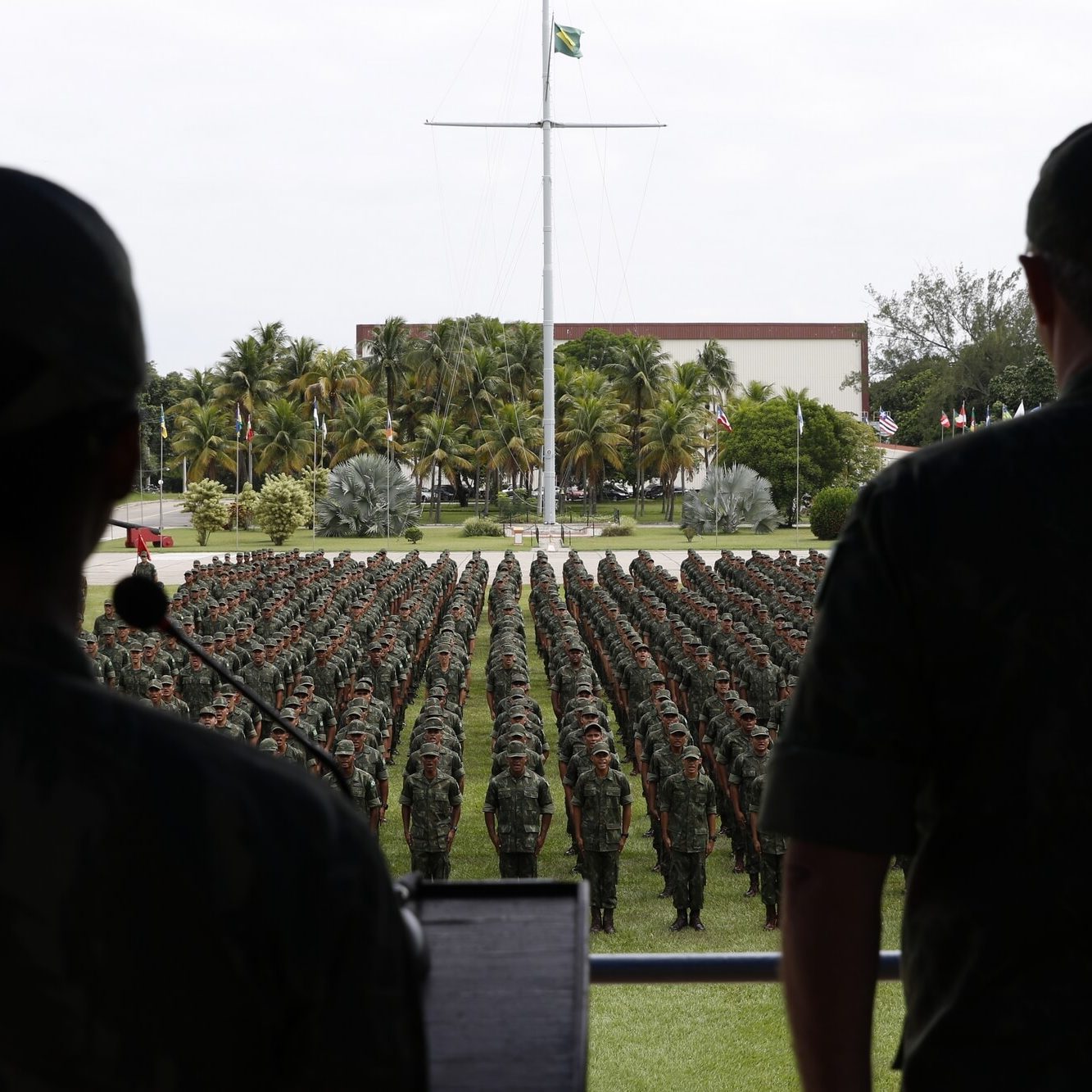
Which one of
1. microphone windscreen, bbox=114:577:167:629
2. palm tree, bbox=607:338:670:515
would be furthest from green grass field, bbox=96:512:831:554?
microphone windscreen, bbox=114:577:167:629

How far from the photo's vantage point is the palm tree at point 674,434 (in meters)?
60.6

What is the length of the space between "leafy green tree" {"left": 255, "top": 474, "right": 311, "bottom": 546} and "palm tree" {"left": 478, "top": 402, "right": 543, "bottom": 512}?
1343cm

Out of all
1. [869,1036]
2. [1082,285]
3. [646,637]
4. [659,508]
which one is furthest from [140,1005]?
[659,508]

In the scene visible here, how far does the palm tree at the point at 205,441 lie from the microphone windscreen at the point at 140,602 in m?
61.3

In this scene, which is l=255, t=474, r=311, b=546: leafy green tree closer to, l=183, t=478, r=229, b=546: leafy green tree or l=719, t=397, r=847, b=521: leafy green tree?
l=183, t=478, r=229, b=546: leafy green tree

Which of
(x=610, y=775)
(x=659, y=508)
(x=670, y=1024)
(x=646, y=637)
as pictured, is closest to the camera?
(x=670, y=1024)

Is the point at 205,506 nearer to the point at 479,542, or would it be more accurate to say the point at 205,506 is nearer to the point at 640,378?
the point at 479,542

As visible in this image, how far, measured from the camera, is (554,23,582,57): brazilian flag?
4800 cm

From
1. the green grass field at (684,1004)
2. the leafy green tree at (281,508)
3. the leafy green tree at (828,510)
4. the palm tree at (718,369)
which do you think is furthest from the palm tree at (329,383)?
the green grass field at (684,1004)

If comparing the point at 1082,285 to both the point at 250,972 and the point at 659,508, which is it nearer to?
the point at 250,972

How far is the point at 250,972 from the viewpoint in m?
0.90

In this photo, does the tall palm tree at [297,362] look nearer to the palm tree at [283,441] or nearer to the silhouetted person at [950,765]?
the palm tree at [283,441]

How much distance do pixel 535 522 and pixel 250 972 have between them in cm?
5802

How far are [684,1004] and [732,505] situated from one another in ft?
146
